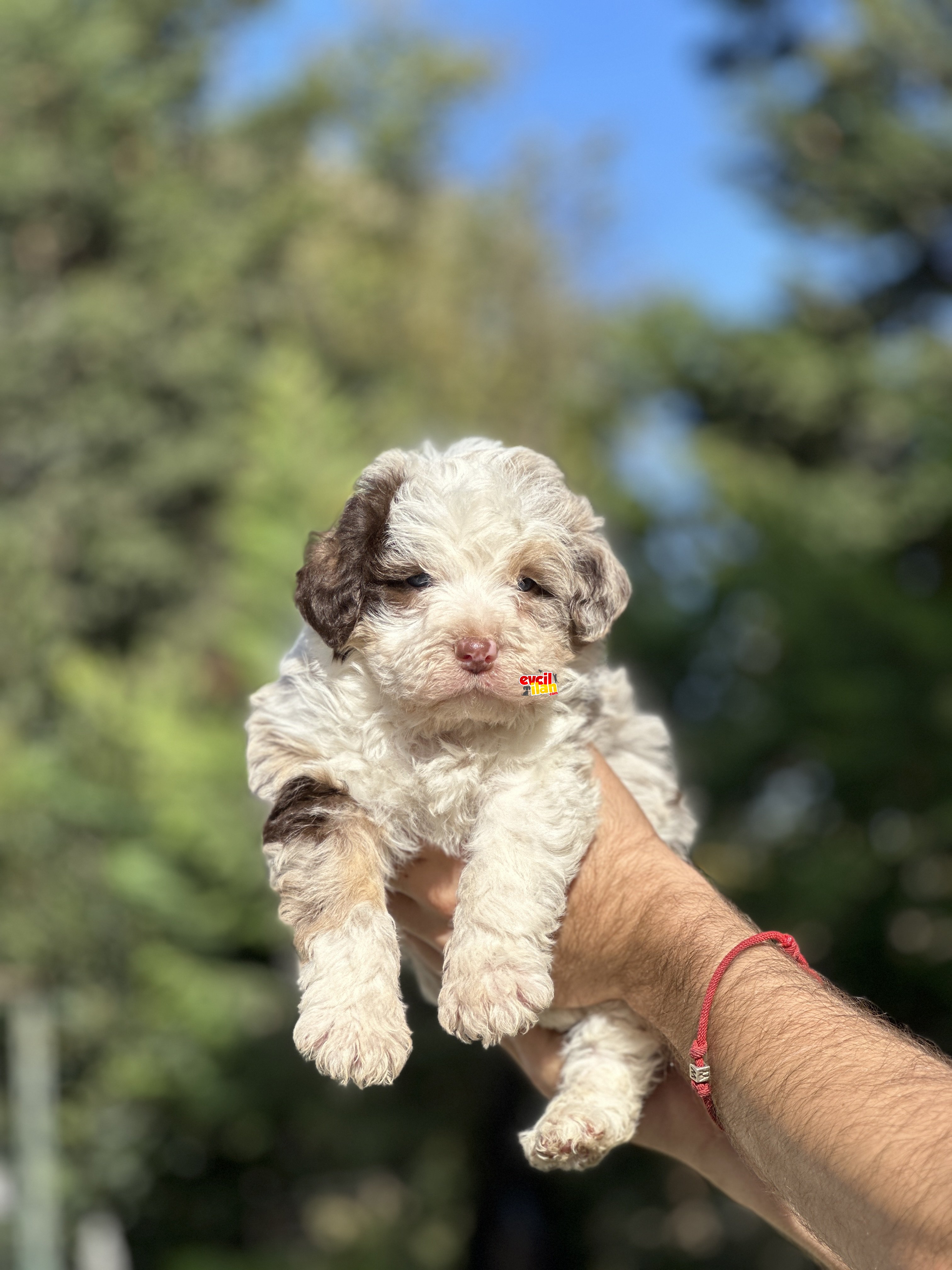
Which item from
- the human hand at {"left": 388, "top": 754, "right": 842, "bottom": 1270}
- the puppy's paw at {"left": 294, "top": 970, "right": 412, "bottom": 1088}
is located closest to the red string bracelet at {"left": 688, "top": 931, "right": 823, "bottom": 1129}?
the human hand at {"left": 388, "top": 754, "right": 842, "bottom": 1270}

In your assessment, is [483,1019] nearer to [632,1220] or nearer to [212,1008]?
[212,1008]

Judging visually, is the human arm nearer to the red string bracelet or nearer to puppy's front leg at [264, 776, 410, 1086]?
the red string bracelet

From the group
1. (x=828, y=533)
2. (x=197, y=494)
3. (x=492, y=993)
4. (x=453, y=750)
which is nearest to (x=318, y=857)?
(x=453, y=750)

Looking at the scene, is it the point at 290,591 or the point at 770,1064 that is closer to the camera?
the point at 770,1064

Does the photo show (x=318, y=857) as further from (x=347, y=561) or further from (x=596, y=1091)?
(x=596, y=1091)

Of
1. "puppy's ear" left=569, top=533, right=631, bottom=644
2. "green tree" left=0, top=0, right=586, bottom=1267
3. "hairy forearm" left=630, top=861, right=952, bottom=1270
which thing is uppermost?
"puppy's ear" left=569, top=533, right=631, bottom=644

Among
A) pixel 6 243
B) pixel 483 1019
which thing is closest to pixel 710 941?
pixel 483 1019

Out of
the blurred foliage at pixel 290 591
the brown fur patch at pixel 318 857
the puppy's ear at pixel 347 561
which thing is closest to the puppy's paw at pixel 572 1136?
the brown fur patch at pixel 318 857

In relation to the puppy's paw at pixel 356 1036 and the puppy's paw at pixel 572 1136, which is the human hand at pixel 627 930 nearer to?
the puppy's paw at pixel 572 1136
